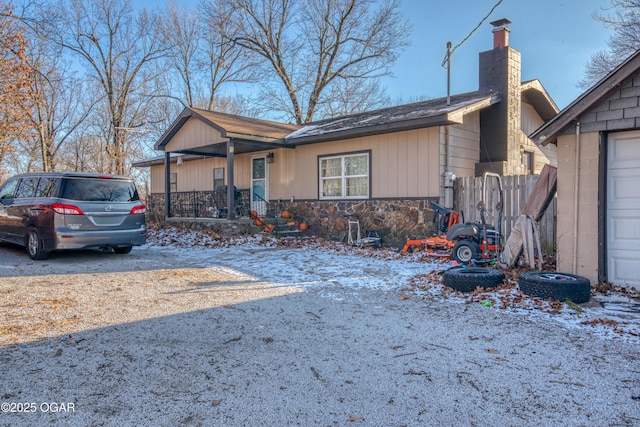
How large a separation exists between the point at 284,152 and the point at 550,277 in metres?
10.2

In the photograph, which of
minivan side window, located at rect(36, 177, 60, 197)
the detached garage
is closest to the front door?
minivan side window, located at rect(36, 177, 60, 197)

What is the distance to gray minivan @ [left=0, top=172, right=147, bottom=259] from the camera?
25.6 ft

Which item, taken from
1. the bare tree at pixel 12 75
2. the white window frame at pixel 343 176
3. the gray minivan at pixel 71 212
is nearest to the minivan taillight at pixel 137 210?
the gray minivan at pixel 71 212

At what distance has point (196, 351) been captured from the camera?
369 centimetres

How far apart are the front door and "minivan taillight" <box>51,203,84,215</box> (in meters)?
7.64

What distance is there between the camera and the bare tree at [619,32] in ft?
52.2

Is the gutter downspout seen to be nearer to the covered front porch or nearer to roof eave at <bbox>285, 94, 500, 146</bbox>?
roof eave at <bbox>285, 94, 500, 146</bbox>

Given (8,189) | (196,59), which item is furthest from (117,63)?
(8,189)

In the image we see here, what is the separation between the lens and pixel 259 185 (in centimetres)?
1566

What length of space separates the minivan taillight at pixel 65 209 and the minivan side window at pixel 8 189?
2.01m

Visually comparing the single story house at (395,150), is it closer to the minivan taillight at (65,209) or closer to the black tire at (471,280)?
the black tire at (471,280)

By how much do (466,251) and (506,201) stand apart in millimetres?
2371

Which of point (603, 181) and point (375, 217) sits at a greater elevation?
point (603, 181)

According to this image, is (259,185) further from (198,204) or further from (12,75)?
(12,75)
